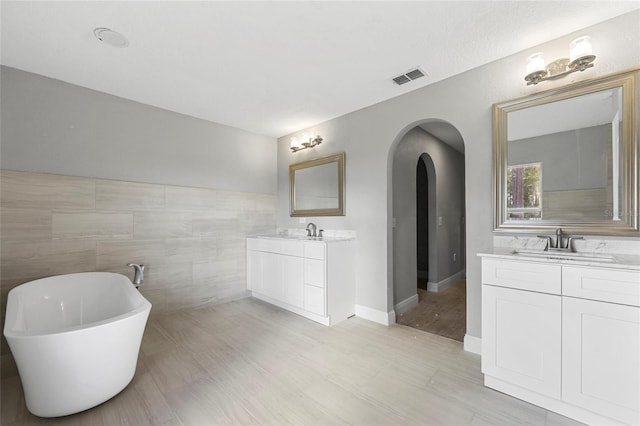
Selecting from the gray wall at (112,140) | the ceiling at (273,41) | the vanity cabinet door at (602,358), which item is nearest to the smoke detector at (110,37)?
the ceiling at (273,41)

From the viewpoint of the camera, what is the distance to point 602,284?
4.66 feet

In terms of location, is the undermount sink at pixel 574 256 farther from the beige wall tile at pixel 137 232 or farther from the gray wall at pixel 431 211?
the beige wall tile at pixel 137 232

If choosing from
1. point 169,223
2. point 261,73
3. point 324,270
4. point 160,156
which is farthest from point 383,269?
point 160,156

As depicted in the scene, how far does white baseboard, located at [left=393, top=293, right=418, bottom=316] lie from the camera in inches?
125

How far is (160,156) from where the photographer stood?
3.17 metres

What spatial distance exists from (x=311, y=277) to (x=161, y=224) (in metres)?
1.85

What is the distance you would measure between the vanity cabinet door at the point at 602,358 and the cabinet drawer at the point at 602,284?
0.12 ft

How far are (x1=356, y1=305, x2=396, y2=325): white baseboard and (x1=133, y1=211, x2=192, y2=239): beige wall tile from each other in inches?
89.3

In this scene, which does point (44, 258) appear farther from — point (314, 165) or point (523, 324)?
point (523, 324)

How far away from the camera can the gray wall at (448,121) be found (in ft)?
5.87

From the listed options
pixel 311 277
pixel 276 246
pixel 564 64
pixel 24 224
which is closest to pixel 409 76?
pixel 564 64

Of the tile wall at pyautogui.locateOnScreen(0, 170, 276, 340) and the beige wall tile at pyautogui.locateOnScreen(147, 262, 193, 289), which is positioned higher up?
the tile wall at pyautogui.locateOnScreen(0, 170, 276, 340)

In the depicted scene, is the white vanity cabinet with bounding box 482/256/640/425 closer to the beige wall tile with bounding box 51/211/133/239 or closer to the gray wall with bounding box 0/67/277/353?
the gray wall with bounding box 0/67/277/353

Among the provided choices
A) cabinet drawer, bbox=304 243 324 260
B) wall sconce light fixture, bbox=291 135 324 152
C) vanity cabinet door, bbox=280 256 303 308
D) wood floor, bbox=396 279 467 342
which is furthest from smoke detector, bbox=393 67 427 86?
wood floor, bbox=396 279 467 342
